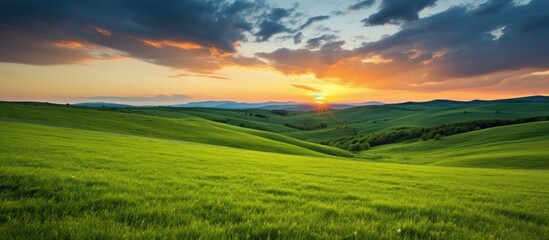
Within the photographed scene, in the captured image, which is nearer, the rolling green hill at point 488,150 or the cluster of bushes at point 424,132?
the rolling green hill at point 488,150

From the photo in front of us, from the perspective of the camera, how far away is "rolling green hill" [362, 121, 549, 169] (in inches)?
2379

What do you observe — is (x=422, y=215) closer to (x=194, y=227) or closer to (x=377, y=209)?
(x=377, y=209)

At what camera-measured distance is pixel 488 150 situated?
80812mm

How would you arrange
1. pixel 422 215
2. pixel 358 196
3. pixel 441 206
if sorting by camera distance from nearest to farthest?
pixel 422 215 < pixel 441 206 < pixel 358 196

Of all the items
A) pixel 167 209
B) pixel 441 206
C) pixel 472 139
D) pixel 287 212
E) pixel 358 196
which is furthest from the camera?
pixel 472 139

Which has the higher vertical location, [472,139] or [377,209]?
[377,209]

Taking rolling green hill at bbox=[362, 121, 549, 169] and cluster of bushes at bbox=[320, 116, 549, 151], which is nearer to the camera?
rolling green hill at bbox=[362, 121, 549, 169]

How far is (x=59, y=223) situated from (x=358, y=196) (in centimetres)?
865

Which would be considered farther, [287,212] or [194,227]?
[287,212]

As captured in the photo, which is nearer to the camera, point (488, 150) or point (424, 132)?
point (488, 150)

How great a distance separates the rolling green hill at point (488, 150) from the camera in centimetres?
6044

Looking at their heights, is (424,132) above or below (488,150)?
below

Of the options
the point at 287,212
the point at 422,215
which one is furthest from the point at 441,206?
the point at 287,212

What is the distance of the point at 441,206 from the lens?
9.48m
